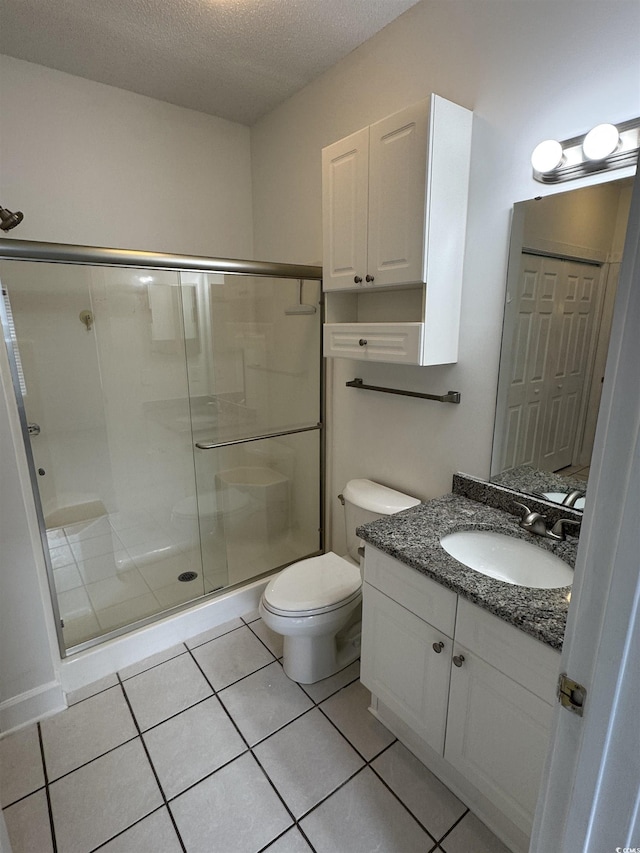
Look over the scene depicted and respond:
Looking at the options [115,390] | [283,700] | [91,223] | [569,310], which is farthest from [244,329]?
[283,700]

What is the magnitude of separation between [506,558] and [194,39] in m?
2.38

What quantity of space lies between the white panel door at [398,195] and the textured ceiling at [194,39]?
541 mm

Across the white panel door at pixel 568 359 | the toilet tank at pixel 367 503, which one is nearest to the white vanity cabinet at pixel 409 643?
the toilet tank at pixel 367 503

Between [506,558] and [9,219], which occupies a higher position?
[9,219]

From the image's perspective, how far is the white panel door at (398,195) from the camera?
56.8 inches

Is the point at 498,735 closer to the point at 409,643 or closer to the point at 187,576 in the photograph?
the point at 409,643

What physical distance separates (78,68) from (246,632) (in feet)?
9.22

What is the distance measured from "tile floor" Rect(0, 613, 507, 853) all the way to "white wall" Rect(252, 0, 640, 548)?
102cm

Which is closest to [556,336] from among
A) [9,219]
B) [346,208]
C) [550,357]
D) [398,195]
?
[550,357]

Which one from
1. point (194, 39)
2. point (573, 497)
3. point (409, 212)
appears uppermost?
point (194, 39)

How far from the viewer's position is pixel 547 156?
51.0 inches

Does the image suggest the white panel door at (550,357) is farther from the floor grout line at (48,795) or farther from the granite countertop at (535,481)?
the floor grout line at (48,795)

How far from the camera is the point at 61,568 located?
1972mm

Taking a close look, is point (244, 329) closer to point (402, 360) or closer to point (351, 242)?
point (351, 242)
